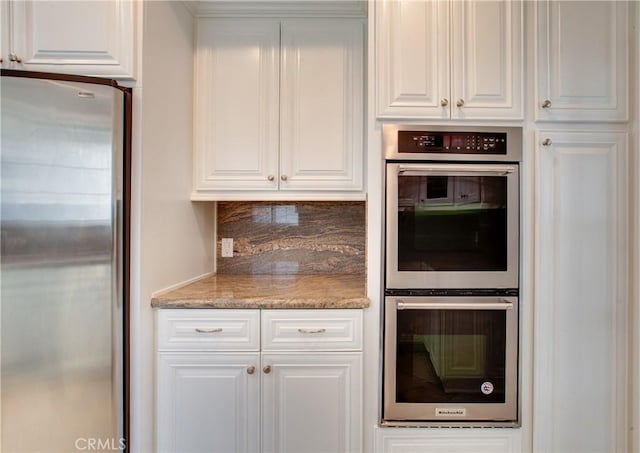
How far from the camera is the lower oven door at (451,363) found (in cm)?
134

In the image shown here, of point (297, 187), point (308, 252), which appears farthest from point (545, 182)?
point (308, 252)

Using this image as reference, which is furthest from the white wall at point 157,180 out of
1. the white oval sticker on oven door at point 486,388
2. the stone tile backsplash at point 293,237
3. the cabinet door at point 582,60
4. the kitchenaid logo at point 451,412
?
the cabinet door at point 582,60

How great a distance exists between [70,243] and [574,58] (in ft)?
6.91

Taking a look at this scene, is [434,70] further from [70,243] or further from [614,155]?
[70,243]

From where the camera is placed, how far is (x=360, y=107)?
1688mm

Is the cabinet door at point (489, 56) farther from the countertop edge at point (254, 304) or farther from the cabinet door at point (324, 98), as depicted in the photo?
the countertop edge at point (254, 304)

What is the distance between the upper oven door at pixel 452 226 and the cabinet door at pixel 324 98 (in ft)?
1.36

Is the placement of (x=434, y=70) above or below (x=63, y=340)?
above

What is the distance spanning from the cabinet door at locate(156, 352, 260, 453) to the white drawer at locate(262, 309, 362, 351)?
4.8 inches

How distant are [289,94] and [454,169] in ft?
3.04

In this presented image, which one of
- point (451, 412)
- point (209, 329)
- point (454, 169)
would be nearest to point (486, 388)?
point (451, 412)

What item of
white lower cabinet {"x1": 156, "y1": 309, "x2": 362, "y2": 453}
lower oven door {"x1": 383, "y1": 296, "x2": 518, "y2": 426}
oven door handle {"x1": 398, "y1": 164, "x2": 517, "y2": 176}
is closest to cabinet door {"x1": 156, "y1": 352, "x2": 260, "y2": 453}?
white lower cabinet {"x1": 156, "y1": 309, "x2": 362, "y2": 453}

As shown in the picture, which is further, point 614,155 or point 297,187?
point 297,187

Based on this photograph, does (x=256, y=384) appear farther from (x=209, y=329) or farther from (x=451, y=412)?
(x=451, y=412)
